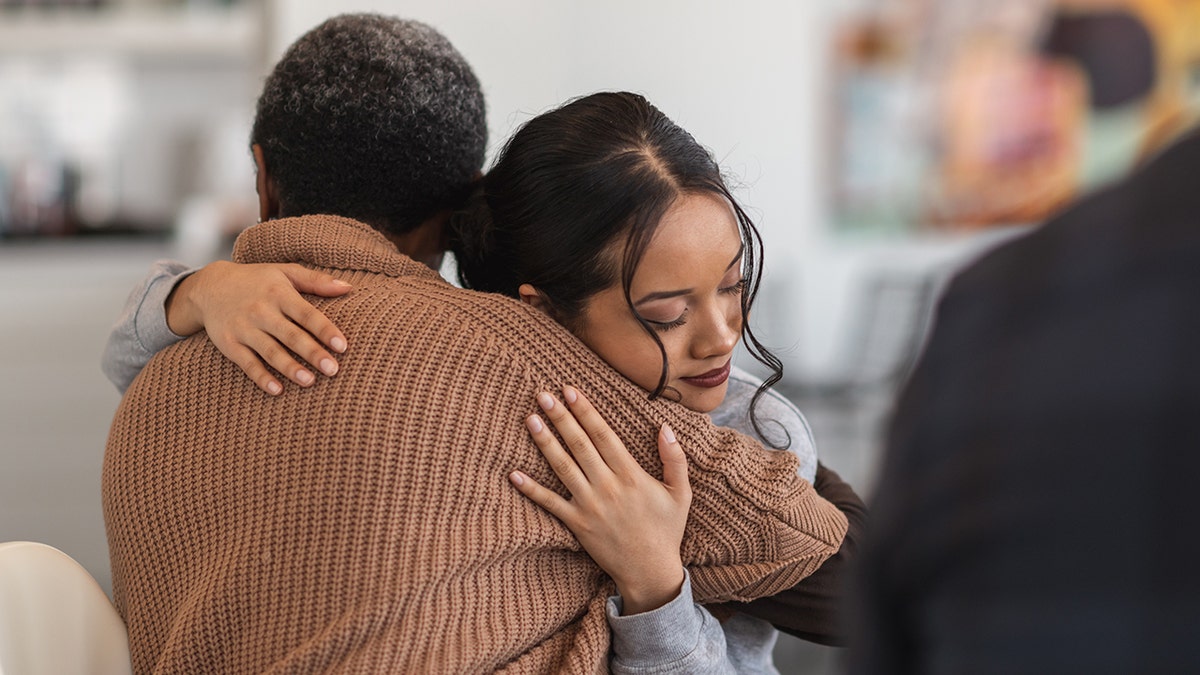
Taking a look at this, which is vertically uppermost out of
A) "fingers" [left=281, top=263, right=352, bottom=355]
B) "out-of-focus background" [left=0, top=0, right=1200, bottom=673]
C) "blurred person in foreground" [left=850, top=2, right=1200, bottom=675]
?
"blurred person in foreground" [left=850, top=2, right=1200, bottom=675]

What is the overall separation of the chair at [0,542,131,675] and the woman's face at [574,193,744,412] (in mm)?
510

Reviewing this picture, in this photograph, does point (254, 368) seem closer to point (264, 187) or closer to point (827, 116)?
point (264, 187)

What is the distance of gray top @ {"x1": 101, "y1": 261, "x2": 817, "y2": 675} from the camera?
911mm

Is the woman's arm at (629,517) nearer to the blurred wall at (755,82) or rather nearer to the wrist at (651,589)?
the wrist at (651,589)

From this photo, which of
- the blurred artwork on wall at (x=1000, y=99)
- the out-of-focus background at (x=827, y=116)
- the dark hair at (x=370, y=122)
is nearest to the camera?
the dark hair at (x=370, y=122)

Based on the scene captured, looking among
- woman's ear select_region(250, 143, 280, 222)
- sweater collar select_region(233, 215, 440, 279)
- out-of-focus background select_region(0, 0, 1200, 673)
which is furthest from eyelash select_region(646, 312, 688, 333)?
out-of-focus background select_region(0, 0, 1200, 673)

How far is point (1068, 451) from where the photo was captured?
316 millimetres

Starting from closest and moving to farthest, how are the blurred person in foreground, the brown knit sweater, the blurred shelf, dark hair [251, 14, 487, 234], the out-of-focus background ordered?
1. the blurred person in foreground
2. the brown knit sweater
3. dark hair [251, 14, 487, 234]
4. the blurred shelf
5. the out-of-focus background

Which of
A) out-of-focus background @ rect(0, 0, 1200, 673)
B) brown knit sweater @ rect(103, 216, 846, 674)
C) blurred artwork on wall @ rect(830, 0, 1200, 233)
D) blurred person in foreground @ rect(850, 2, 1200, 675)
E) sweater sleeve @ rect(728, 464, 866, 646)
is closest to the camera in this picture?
blurred person in foreground @ rect(850, 2, 1200, 675)

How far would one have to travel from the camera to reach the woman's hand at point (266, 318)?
0.91 m

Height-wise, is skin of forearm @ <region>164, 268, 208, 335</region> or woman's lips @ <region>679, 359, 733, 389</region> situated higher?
woman's lips @ <region>679, 359, 733, 389</region>

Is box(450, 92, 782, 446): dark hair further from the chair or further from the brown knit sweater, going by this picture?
the chair

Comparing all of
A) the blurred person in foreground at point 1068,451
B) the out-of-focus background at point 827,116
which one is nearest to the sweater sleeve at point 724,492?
the blurred person in foreground at point 1068,451

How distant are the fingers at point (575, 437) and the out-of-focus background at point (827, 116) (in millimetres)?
2776
